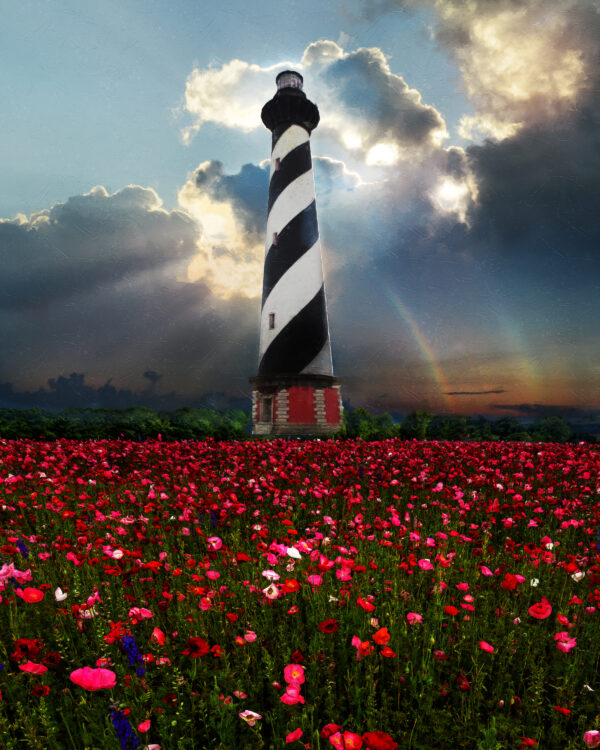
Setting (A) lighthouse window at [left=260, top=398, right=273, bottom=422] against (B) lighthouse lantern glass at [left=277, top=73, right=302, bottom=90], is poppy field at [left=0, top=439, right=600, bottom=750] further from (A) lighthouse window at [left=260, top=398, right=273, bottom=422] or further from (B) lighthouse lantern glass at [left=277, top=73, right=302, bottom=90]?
(B) lighthouse lantern glass at [left=277, top=73, right=302, bottom=90]

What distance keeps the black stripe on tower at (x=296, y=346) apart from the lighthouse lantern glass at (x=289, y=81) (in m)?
13.1

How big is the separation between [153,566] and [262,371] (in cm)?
1918

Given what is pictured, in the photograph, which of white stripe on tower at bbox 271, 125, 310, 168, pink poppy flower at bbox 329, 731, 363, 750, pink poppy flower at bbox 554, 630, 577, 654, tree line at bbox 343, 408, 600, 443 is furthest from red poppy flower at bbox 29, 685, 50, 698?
white stripe on tower at bbox 271, 125, 310, 168

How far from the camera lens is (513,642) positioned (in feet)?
8.41

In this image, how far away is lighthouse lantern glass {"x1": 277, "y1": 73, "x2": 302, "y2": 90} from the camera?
24.5 metres

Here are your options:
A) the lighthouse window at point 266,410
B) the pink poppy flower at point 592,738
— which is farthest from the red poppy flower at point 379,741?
the lighthouse window at point 266,410

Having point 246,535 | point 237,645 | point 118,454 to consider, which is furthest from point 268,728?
point 118,454

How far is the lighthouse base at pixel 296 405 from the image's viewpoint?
2053 centimetres

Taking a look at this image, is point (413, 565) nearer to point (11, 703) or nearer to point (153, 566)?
point (153, 566)

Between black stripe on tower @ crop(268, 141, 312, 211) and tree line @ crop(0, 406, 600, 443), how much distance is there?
13011 mm

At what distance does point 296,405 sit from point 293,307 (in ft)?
15.9

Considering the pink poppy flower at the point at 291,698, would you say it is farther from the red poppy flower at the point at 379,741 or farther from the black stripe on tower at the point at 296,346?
the black stripe on tower at the point at 296,346

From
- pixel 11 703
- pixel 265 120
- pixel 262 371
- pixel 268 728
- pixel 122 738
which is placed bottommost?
pixel 268 728

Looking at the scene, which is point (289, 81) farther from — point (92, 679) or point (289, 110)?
point (92, 679)
